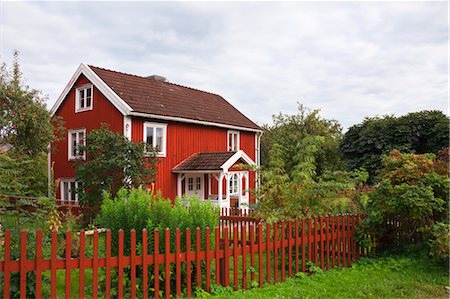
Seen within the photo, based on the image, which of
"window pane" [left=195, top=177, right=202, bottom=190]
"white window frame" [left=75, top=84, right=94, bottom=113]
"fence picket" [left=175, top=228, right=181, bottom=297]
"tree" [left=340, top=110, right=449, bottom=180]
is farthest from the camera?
"tree" [left=340, top=110, right=449, bottom=180]

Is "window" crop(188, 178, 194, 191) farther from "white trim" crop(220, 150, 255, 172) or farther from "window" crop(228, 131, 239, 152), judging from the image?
"window" crop(228, 131, 239, 152)

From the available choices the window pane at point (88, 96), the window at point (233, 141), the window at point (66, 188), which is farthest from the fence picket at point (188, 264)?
the window at point (233, 141)

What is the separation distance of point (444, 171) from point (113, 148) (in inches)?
436

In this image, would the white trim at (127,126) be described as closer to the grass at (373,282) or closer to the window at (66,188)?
the window at (66,188)

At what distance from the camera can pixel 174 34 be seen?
34.5 ft

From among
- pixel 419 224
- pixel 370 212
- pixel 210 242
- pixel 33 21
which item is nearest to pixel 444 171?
pixel 419 224

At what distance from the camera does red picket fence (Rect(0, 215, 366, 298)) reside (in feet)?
15.5

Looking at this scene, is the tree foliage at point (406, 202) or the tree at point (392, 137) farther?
the tree at point (392, 137)

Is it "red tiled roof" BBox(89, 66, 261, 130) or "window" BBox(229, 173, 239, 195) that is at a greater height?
"red tiled roof" BBox(89, 66, 261, 130)

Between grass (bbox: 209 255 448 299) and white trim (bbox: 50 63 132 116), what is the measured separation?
11.6 m

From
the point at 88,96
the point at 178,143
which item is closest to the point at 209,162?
the point at 178,143

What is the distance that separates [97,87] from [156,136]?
3597 millimetres

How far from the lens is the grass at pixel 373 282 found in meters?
6.02

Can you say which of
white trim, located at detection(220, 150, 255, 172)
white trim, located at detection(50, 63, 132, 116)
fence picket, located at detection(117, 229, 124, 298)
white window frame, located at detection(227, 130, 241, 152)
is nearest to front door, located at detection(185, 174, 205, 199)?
white trim, located at detection(220, 150, 255, 172)
